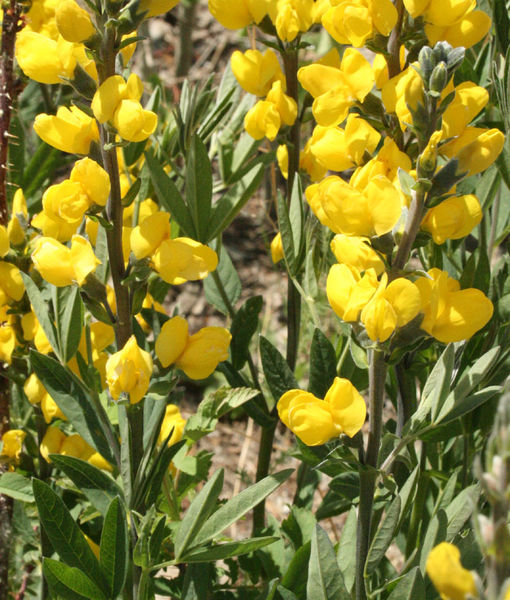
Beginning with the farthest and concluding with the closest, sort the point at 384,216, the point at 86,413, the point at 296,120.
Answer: the point at 296,120, the point at 86,413, the point at 384,216

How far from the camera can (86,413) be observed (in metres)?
1.13

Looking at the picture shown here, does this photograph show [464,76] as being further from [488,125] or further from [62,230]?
[62,230]

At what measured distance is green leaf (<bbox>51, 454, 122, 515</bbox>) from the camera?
3.49 ft

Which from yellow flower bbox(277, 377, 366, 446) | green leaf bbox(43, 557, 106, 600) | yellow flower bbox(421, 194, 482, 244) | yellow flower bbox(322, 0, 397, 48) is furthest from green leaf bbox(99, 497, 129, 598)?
yellow flower bbox(322, 0, 397, 48)

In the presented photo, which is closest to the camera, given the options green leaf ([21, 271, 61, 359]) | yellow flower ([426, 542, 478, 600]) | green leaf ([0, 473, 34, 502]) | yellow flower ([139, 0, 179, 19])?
yellow flower ([426, 542, 478, 600])

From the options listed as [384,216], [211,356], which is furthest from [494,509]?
[211,356]

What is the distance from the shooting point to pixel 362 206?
839 mm

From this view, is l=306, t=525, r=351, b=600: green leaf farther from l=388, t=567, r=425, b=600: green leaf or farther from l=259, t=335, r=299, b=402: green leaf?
l=259, t=335, r=299, b=402: green leaf

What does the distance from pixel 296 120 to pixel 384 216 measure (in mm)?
461

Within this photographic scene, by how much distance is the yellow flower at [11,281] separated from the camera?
110 centimetres

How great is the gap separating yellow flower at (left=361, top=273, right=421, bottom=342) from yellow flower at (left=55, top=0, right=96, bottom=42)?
0.41 m

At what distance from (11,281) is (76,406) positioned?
187mm

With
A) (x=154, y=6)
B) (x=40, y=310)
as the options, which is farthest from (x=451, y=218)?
(x=40, y=310)

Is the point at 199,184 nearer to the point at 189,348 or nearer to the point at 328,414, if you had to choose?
the point at 189,348
